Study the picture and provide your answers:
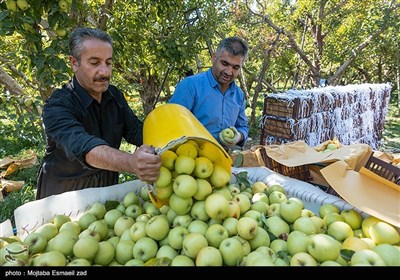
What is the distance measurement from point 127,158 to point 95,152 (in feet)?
0.66

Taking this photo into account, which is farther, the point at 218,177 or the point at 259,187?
the point at 259,187

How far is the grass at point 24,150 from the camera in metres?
4.04

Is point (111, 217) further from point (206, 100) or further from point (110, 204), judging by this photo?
point (206, 100)

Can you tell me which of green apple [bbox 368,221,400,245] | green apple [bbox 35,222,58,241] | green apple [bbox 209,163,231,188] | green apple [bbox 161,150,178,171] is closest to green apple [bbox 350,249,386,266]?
green apple [bbox 368,221,400,245]

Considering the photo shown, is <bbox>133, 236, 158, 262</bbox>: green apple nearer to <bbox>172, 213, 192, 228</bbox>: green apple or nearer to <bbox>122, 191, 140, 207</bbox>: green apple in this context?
<bbox>172, 213, 192, 228</bbox>: green apple

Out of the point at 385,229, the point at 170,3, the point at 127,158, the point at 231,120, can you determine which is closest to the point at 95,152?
the point at 127,158

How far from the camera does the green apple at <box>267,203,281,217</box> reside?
5.71ft

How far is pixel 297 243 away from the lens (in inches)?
56.2

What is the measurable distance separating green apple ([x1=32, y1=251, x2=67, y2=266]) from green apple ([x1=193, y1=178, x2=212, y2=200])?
65cm

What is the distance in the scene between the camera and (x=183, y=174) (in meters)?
1.56

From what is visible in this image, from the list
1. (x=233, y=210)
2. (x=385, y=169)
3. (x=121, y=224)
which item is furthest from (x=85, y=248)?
(x=385, y=169)

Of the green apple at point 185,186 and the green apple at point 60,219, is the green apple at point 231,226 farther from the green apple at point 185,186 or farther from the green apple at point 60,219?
the green apple at point 60,219

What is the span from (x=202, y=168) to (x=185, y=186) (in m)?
0.15
